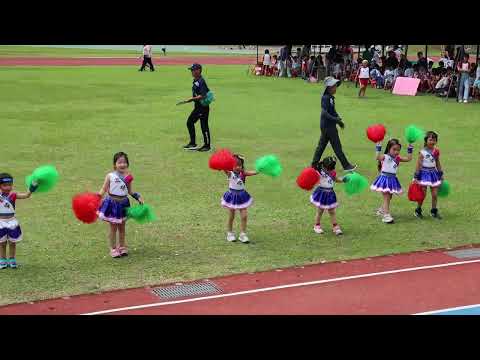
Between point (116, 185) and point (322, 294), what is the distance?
3.44 metres

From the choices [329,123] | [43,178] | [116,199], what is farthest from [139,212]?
[329,123]

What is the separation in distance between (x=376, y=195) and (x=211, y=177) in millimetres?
3712

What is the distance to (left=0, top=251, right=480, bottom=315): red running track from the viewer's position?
8016mm

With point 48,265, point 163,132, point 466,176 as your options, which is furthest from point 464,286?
point 163,132

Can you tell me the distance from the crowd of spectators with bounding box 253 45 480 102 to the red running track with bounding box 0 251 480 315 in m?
17.1

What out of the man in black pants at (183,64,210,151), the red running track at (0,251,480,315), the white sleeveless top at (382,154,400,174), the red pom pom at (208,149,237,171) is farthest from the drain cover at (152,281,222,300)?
the man in black pants at (183,64,210,151)

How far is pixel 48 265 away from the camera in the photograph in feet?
31.0

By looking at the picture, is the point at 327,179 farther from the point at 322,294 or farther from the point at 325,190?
the point at 322,294

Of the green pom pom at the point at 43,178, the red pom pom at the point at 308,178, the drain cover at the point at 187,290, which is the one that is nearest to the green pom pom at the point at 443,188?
the red pom pom at the point at 308,178

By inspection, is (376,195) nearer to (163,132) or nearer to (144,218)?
(144,218)

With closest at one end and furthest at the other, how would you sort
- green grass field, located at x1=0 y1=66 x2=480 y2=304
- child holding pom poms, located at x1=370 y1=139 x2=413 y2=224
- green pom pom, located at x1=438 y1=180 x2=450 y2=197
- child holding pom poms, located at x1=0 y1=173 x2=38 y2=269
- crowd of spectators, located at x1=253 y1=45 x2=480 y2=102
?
child holding pom poms, located at x1=0 y1=173 x2=38 y2=269 → green grass field, located at x1=0 y1=66 x2=480 y2=304 → child holding pom poms, located at x1=370 y1=139 x2=413 y2=224 → green pom pom, located at x1=438 y1=180 x2=450 y2=197 → crowd of spectators, located at x1=253 y1=45 x2=480 y2=102

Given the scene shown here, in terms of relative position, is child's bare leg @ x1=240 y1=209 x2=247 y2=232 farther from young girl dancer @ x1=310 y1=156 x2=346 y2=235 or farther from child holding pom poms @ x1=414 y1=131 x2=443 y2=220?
child holding pom poms @ x1=414 y1=131 x2=443 y2=220

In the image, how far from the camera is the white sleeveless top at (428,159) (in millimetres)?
11883

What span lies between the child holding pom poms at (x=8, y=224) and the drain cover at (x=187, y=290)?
217 cm
